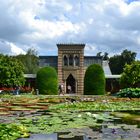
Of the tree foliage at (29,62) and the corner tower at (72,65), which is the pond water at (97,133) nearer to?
the corner tower at (72,65)

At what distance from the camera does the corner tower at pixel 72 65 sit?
58.2 meters

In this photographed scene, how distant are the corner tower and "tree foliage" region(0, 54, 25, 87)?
12.2 metres

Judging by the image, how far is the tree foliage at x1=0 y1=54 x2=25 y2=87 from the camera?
45.0m

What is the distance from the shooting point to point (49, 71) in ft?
151

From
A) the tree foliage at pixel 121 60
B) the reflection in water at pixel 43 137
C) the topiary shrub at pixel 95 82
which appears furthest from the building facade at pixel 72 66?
the reflection in water at pixel 43 137

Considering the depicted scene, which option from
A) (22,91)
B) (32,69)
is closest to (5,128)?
(22,91)

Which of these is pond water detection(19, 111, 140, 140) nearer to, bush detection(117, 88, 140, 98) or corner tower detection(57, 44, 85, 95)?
bush detection(117, 88, 140, 98)

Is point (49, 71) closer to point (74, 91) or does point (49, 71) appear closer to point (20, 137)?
point (74, 91)

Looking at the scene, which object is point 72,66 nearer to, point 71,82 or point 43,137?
point 71,82

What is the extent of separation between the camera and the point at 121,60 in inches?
3590

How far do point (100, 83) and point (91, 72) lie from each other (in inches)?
61.4

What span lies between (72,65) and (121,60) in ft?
112

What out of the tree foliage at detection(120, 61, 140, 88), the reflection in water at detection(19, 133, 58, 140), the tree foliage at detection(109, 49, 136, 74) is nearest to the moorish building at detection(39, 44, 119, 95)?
the tree foliage at detection(120, 61, 140, 88)

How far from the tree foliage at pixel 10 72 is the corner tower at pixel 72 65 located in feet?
39.9
